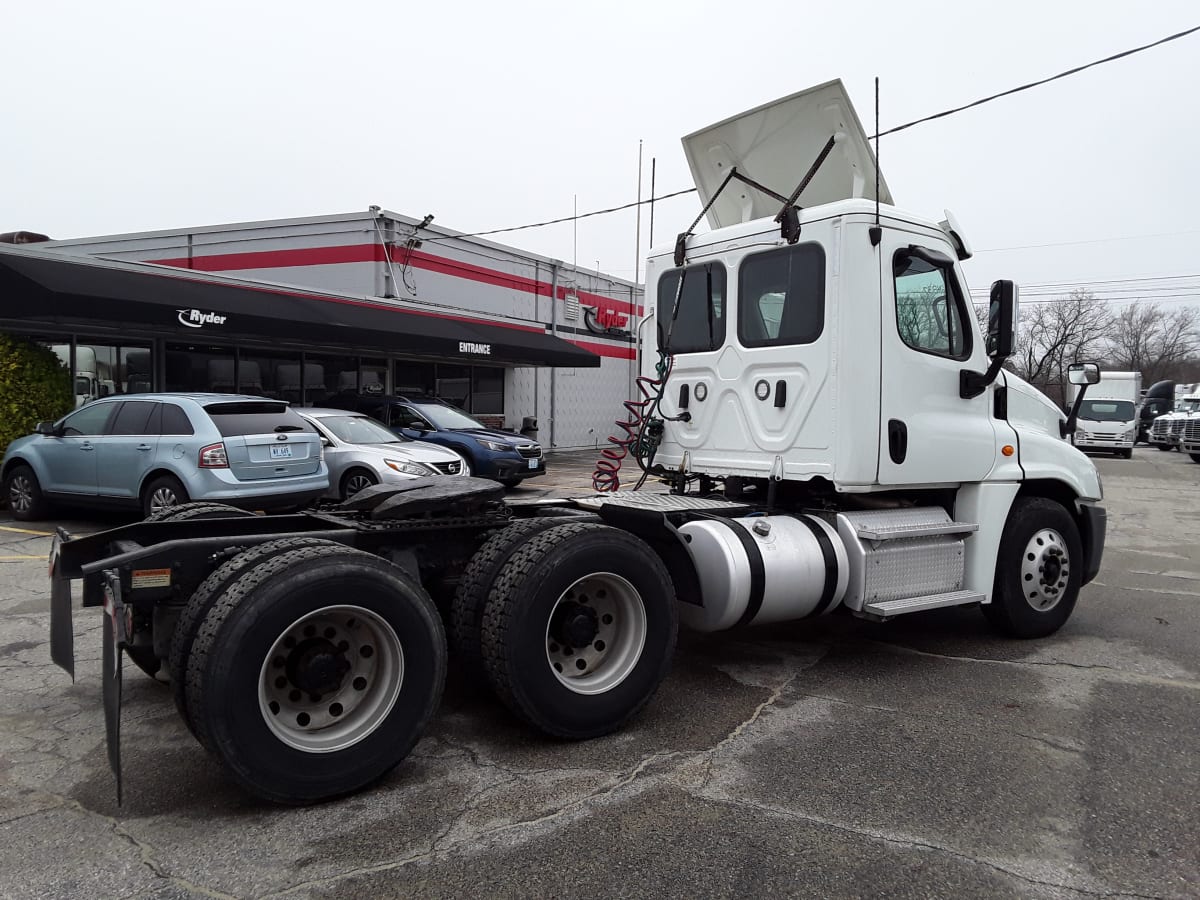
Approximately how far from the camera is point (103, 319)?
449 inches

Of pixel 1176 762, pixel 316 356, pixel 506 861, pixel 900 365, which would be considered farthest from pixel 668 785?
pixel 316 356

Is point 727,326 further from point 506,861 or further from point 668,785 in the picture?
point 506,861

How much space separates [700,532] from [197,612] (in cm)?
255

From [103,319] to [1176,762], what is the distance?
12.4 meters

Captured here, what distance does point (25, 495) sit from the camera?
35.5 ft

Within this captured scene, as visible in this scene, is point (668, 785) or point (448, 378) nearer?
point (668, 785)

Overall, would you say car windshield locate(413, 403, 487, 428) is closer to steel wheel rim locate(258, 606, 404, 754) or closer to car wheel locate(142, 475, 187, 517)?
car wheel locate(142, 475, 187, 517)

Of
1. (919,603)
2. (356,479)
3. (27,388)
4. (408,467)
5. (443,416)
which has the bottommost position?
(919,603)

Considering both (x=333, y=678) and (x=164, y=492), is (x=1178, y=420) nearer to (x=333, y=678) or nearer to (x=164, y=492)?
(x=164, y=492)

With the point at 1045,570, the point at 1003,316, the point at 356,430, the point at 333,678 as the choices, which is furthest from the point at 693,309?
the point at 356,430

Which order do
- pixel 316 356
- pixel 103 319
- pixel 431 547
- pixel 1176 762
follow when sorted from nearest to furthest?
1. pixel 1176 762
2. pixel 431 547
3. pixel 103 319
4. pixel 316 356

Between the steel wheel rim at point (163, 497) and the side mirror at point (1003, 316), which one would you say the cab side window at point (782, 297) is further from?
the steel wheel rim at point (163, 497)

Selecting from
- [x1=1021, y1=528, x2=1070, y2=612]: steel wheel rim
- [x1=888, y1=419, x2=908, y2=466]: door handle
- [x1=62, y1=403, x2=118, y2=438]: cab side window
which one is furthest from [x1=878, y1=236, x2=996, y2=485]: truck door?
[x1=62, y1=403, x2=118, y2=438]: cab side window

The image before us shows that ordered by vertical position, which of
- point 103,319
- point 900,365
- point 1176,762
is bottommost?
point 1176,762
